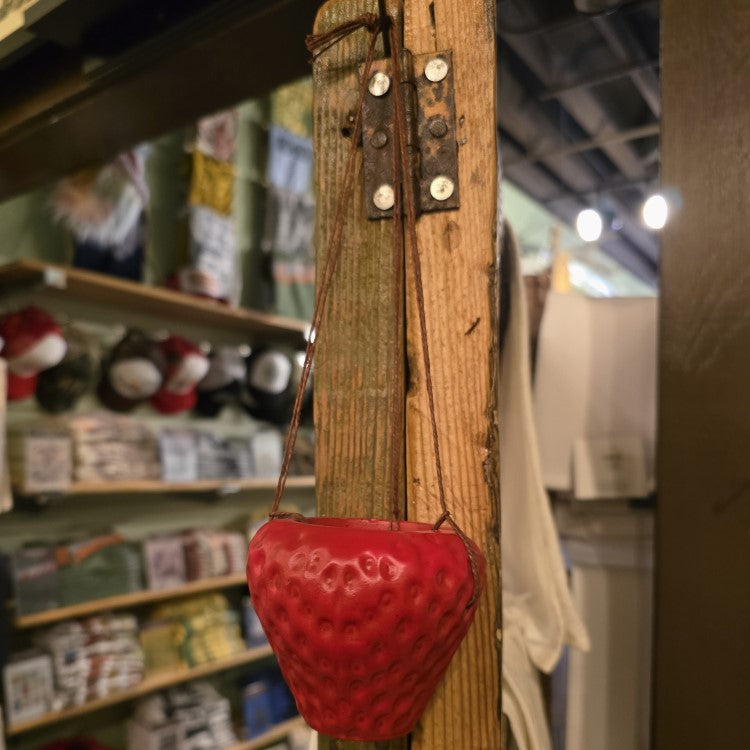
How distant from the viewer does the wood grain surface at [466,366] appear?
61cm

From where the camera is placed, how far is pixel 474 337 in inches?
24.5

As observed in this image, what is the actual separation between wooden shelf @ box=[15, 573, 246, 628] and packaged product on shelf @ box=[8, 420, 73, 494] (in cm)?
44

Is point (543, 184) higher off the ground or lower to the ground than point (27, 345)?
higher

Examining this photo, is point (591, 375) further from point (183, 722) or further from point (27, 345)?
point (183, 722)

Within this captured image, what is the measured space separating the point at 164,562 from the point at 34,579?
56 centimetres

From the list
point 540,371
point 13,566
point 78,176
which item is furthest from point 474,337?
point 78,176

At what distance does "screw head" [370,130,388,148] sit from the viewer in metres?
0.66

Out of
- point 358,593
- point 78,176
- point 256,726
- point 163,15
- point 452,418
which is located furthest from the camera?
point 256,726

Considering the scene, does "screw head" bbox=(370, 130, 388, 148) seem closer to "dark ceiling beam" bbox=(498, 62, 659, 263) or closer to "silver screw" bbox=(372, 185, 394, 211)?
"silver screw" bbox=(372, 185, 394, 211)

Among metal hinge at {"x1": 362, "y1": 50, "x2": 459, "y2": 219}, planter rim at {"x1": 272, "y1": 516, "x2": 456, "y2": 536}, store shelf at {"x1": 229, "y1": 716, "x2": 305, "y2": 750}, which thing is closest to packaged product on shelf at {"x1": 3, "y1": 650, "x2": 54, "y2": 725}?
store shelf at {"x1": 229, "y1": 716, "x2": 305, "y2": 750}

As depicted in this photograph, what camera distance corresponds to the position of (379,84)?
659mm

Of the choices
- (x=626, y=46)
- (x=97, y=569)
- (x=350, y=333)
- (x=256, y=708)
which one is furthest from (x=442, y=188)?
(x=256, y=708)

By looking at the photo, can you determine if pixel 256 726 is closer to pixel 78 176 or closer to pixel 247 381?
pixel 247 381

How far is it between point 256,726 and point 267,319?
1869 mm
